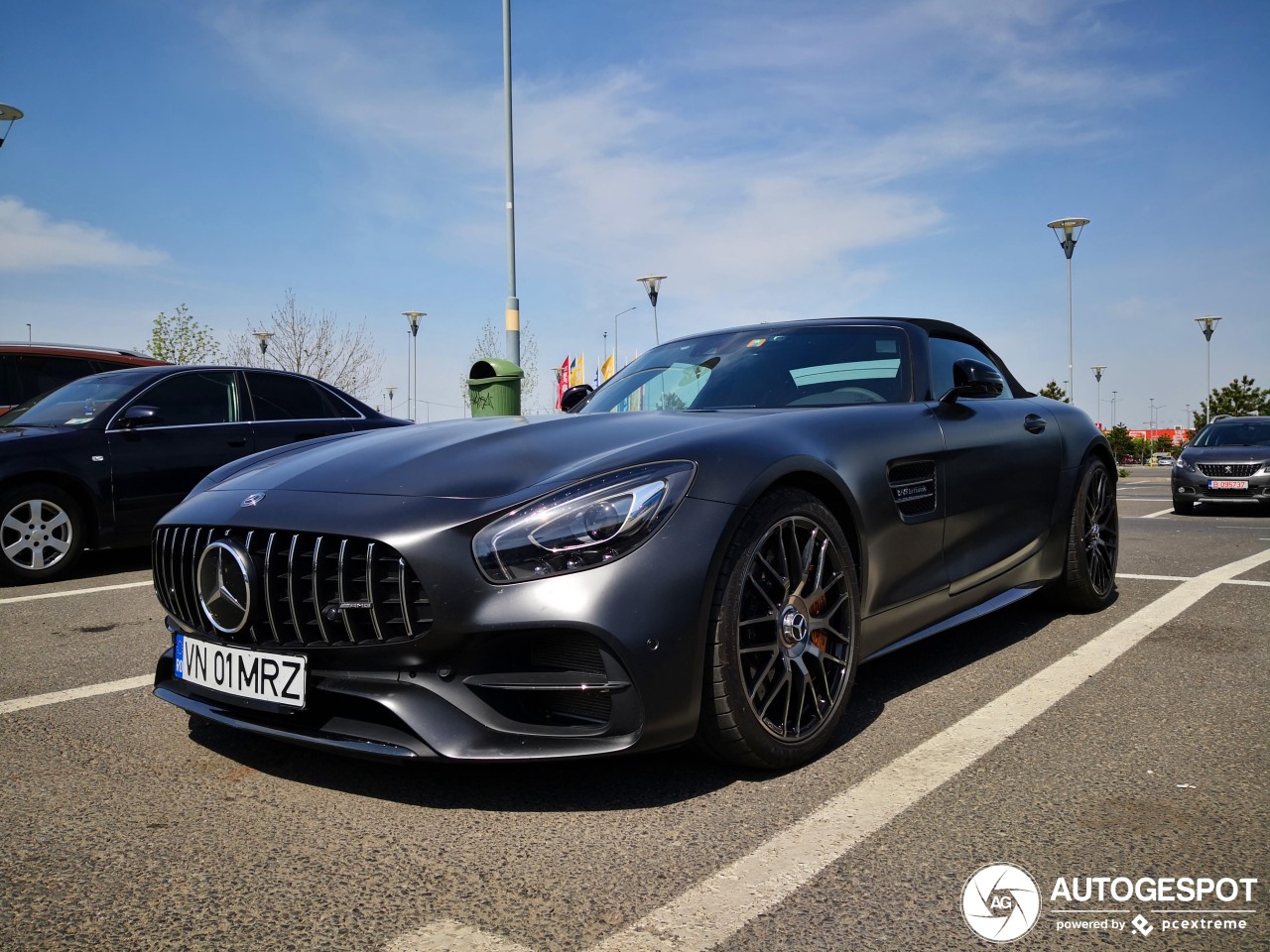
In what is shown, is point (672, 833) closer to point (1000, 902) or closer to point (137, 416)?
point (1000, 902)

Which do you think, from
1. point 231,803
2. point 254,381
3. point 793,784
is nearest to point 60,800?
point 231,803

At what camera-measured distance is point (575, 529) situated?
2.39 meters

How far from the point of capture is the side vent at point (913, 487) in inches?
128

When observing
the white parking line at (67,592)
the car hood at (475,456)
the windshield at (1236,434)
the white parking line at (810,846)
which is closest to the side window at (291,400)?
the white parking line at (67,592)

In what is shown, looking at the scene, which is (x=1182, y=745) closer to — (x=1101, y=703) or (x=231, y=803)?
(x=1101, y=703)

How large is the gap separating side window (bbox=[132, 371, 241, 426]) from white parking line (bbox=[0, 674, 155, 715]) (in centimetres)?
381

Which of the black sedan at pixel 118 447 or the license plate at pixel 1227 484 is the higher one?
the black sedan at pixel 118 447

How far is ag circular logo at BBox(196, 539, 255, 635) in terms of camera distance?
2529 millimetres

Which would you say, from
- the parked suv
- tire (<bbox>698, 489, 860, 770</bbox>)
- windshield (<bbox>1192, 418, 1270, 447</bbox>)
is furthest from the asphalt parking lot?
windshield (<bbox>1192, 418, 1270, 447</bbox>)

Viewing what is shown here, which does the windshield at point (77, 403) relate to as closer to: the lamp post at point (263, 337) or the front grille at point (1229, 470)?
the front grille at point (1229, 470)

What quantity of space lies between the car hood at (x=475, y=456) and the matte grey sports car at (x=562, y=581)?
13mm

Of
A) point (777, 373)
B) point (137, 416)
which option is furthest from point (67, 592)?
point (777, 373)

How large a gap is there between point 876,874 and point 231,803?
152 centimetres

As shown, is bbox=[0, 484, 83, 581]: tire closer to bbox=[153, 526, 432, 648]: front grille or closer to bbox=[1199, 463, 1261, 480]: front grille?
bbox=[153, 526, 432, 648]: front grille
